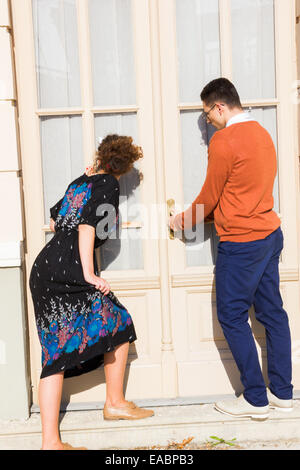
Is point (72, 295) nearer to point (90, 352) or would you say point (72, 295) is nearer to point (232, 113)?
point (90, 352)

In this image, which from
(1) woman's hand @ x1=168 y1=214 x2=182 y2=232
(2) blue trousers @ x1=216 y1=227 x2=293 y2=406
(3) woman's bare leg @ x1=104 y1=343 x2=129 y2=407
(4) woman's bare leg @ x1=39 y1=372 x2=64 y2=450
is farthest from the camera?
(1) woman's hand @ x1=168 y1=214 x2=182 y2=232

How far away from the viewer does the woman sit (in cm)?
306

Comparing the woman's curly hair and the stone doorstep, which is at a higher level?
the woman's curly hair

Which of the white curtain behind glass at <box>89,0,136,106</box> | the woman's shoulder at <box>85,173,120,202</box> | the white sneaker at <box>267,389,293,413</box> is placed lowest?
the white sneaker at <box>267,389,293,413</box>

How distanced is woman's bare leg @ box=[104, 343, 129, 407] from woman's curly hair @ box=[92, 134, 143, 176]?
101 cm

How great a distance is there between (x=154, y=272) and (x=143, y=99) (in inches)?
41.8

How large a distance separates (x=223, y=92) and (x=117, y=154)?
68 centimetres

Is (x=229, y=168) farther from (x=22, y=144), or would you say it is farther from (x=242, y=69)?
(x=22, y=144)

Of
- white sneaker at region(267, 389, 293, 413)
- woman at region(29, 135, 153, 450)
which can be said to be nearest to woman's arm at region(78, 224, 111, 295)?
woman at region(29, 135, 153, 450)

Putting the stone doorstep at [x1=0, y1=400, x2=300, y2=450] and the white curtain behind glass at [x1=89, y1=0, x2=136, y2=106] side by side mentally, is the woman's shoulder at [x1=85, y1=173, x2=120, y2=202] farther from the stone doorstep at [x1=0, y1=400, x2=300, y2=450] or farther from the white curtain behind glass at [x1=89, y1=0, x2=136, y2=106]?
the stone doorstep at [x1=0, y1=400, x2=300, y2=450]

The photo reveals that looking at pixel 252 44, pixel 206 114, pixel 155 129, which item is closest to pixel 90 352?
pixel 155 129

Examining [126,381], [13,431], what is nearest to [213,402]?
[126,381]

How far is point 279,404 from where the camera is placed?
3.34 meters

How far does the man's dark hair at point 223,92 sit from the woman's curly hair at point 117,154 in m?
0.52
